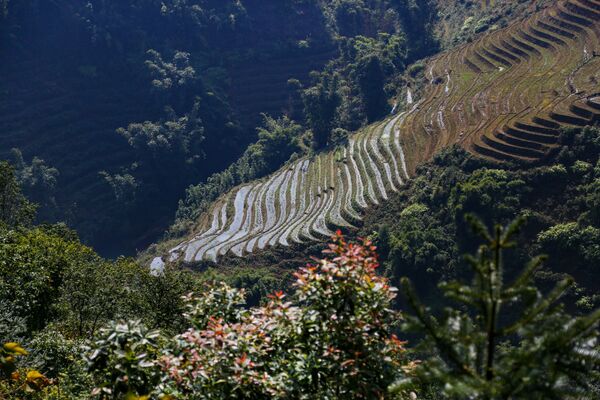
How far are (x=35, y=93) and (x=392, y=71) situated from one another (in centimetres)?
5173

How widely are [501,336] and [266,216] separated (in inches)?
2240

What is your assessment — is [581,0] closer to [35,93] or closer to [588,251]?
[588,251]

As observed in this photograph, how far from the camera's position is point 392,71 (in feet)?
272

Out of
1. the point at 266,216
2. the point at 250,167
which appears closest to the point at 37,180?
the point at 250,167

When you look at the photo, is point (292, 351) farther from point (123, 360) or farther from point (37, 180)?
point (37, 180)

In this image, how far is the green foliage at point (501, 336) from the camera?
516cm

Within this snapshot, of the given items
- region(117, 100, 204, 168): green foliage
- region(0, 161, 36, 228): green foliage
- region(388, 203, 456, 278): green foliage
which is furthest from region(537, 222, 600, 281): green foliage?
region(117, 100, 204, 168): green foliage

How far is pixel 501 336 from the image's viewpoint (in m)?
5.24

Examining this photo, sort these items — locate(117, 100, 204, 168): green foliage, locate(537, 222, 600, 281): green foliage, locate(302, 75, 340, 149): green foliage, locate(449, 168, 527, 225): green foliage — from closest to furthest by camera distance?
locate(537, 222, 600, 281): green foliage → locate(449, 168, 527, 225): green foliage → locate(302, 75, 340, 149): green foliage → locate(117, 100, 204, 168): green foliage

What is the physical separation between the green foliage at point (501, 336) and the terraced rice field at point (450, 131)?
42764mm

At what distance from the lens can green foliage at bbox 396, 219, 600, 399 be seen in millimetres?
5160

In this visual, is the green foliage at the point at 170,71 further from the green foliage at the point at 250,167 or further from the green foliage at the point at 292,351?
the green foliage at the point at 292,351

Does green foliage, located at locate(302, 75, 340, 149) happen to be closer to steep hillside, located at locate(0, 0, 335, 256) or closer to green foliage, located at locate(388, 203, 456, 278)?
steep hillside, located at locate(0, 0, 335, 256)

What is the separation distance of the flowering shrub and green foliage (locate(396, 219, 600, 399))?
154 centimetres
